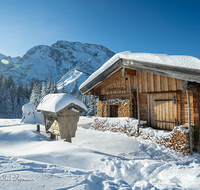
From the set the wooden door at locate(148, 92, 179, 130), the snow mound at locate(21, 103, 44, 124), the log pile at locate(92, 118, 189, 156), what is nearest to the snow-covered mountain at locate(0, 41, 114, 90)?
the snow mound at locate(21, 103, 44, 124)

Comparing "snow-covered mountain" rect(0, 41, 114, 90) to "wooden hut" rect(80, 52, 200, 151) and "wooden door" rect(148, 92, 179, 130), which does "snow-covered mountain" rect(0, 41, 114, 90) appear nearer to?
"wooden hut" rect(80, 52, 200, 151)

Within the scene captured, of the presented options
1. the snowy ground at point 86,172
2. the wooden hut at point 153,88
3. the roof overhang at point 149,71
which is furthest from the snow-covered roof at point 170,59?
the snowy ground at point 86,172

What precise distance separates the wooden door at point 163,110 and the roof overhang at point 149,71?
6.16ft

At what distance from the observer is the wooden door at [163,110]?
8037mm

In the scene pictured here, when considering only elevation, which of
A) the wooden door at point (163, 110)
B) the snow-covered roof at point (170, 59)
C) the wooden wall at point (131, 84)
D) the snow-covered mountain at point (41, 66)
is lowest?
the wooden door at point (163, 110)

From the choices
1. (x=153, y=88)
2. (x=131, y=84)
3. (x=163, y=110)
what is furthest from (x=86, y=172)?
(x=131, y=84)

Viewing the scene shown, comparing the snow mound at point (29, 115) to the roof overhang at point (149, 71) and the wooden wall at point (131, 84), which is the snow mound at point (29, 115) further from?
the wooden wall at point (131, 84)

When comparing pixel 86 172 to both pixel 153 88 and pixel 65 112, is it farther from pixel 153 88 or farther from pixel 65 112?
pixel 153 88

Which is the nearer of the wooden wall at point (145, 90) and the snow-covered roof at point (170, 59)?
the snow-covered roof at point (170, 59)

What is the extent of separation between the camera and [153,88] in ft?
28.4

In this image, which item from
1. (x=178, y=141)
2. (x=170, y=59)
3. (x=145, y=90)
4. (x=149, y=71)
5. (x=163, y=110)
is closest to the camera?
(x=170, y=59)

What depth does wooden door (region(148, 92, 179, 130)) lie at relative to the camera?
8037 millimetres

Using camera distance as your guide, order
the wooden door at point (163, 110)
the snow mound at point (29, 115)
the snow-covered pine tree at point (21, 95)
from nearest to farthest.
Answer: the wooden door at point (163, 110)
the snow mound at point (29, 115)
the snow-covered pine tree at point (21, 95)

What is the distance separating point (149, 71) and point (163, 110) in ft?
8.71
